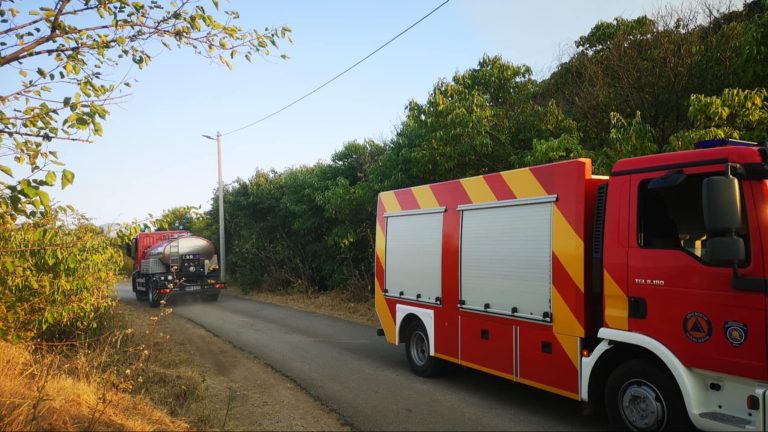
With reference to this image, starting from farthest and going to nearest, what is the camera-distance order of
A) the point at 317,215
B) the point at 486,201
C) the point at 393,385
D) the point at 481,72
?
the point at 317,215, the point at 481,72, the point at 393,385, the point at 486,201

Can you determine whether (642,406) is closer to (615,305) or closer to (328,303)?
(615,305)

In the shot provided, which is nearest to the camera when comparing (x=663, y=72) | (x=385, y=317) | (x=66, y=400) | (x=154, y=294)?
(x=66, y=400)

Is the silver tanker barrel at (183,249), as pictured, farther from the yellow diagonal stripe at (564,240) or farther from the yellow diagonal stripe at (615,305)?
the yellow diagonal stripe at (615,305)

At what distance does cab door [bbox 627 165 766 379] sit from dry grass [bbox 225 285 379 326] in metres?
8.76

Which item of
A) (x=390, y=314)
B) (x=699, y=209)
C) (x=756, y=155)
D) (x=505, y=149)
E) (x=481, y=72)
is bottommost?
(x=390, y=314)

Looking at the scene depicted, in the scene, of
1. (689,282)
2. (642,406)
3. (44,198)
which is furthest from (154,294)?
(689,282)

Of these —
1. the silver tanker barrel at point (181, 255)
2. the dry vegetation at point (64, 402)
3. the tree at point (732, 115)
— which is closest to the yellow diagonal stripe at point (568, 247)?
the tree at point (732, 115)

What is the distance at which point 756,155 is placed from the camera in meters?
4.25

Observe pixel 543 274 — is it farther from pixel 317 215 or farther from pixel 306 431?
pixel 317 215

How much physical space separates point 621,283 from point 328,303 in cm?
1249

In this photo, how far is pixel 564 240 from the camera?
5.38m

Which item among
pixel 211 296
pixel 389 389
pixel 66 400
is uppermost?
pixel 66 400

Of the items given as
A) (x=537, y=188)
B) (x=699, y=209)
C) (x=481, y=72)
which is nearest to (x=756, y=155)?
(x=699, y=209)

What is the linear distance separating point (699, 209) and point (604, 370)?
172 cm
